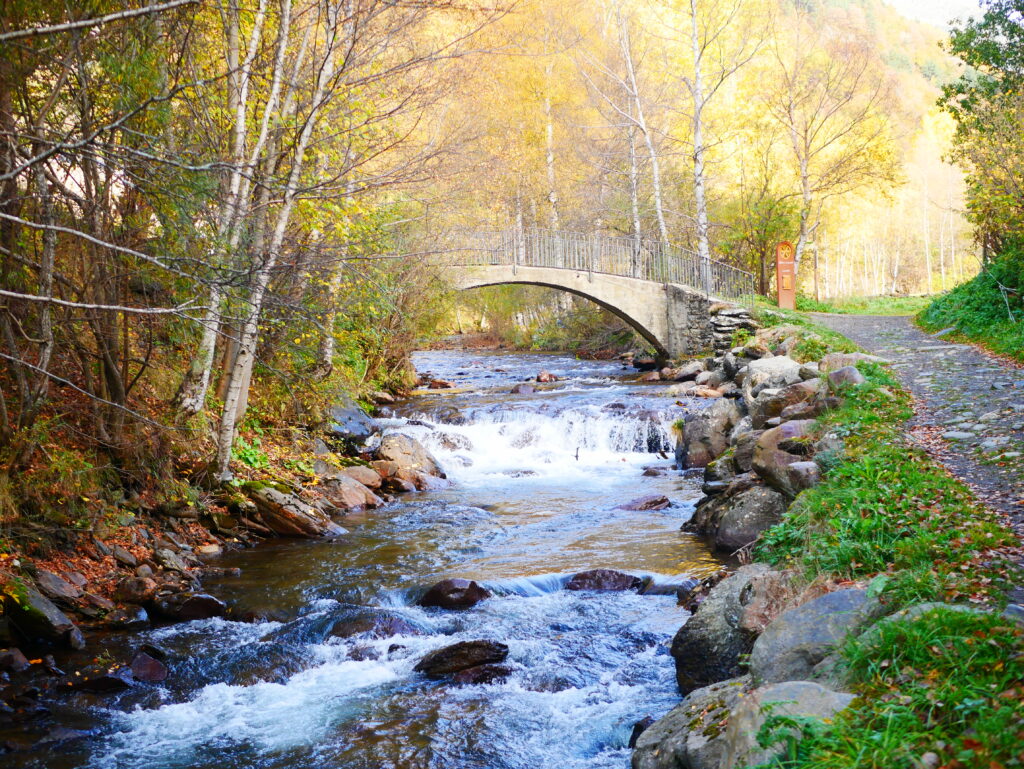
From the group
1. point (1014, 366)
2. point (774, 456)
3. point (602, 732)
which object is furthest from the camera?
point (1014, 366)

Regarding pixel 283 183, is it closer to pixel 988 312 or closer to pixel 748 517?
pixel 748 517

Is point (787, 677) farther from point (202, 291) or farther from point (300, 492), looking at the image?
point (300, 492)

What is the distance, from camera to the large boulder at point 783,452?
266 inches

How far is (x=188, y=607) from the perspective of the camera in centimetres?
680

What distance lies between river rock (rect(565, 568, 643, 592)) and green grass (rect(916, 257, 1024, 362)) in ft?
23.1

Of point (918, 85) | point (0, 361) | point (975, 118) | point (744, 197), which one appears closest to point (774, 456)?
point (0, 361)

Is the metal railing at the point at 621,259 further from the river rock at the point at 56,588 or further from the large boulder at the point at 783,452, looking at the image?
the river rock at the point at 56,588

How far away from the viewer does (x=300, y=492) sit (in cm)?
1017

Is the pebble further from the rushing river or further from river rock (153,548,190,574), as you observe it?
river rock (153,548,190,574)

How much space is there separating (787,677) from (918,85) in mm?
73317

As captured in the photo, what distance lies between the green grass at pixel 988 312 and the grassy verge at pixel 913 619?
7.02 metres

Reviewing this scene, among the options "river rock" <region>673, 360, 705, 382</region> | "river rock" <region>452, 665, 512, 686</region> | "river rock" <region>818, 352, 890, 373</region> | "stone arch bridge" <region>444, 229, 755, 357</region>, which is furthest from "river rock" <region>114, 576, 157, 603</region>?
"stone arch bridge" <region>444, 229, 755, 357</region>

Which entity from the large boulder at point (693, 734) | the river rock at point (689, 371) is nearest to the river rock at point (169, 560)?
the large boulder at point (693, 734)

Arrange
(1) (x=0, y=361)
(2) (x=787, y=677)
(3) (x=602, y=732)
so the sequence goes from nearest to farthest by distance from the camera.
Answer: (2) (x=787, y=677) → (3) (x=602, y=732) → (1) (x=0, y=361)
